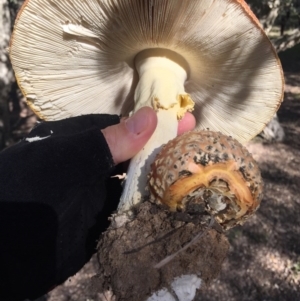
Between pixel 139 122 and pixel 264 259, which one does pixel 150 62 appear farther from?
pixel 264 259

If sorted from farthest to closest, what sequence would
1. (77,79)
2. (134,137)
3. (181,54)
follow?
1. (77,79)
2. (181,54)
3. (134,137)

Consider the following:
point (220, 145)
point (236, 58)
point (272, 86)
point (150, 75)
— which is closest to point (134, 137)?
point (150, 75)

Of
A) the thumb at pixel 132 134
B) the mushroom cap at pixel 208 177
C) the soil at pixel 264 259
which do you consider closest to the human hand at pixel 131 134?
the thumb at pixel 132 134

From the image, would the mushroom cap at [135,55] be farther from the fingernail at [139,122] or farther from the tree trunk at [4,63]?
the tree trunk at [4,63]

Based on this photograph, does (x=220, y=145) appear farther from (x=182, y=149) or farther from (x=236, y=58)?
(x=236, y=58)

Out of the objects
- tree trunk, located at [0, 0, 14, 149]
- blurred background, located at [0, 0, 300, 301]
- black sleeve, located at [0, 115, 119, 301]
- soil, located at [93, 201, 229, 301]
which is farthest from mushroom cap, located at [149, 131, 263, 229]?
tree trunk, located at [0, 0, 14, 149]

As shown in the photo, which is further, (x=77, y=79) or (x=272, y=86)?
(x=77, y=79)
